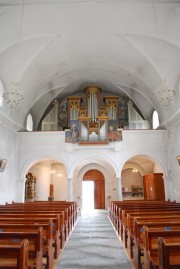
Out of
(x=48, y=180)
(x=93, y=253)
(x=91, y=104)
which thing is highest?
(x=91, y=104)

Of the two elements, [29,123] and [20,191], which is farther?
[29,123]

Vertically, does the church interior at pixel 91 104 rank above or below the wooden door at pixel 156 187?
above

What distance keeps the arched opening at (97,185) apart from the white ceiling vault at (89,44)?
777cm

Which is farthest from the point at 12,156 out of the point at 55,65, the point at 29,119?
the point at 55,65

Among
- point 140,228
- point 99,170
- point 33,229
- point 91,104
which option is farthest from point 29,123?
point 140,228

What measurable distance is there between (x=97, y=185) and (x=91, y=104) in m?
7.28

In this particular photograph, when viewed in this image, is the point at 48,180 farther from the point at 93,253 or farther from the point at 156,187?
the point at 93,253

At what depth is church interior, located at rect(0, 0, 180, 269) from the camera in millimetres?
9656

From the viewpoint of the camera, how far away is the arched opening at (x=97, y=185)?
19578mm

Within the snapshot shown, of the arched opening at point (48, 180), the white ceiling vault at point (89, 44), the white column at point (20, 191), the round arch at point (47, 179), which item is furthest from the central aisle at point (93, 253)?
the arched opening at point (48, 180)

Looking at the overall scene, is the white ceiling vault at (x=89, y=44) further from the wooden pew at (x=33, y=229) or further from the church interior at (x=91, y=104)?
the wooden pew at (x=33, y=229)

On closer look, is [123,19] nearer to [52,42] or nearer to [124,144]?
[52,42]

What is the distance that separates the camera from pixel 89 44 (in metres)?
12.7

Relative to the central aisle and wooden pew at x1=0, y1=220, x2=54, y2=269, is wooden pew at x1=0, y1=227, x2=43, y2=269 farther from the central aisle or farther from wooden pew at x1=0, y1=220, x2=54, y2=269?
the central aisle
